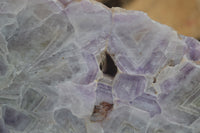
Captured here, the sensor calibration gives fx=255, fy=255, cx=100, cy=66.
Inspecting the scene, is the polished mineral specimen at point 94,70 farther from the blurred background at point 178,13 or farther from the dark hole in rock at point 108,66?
the blurred background at point 178,13

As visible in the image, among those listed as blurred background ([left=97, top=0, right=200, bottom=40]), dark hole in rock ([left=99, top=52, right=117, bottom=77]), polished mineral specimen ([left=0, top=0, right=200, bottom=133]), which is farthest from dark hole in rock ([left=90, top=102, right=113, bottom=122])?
blurred background ([left=97, top=0, right=200, bottom=40])

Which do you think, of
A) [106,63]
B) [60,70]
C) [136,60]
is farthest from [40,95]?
[136,60]

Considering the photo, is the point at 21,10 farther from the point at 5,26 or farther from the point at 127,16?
the point at 127,16

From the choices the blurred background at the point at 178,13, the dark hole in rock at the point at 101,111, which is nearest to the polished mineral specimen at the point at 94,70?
the dark hole in rock at the point at 101,111

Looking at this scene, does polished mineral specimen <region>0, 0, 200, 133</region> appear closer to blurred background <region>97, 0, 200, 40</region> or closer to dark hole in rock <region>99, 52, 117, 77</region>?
dark hole in rock <region>99, 52, 117, 77</region>

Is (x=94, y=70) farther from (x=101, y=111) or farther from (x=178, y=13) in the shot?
(x=178, y=13)

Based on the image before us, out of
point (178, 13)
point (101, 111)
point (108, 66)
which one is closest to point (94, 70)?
point (108, 66)
